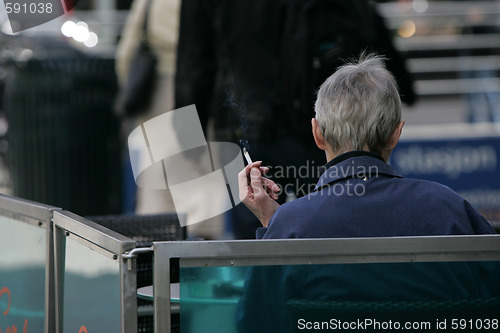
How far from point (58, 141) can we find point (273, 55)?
103 inches

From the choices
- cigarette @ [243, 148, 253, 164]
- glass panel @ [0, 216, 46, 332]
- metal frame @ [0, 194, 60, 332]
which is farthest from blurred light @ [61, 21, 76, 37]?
cigarette @ [243, 148, 253, 164]

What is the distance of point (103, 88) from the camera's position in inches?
266

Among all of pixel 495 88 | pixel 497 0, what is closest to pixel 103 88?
pixel 495 88

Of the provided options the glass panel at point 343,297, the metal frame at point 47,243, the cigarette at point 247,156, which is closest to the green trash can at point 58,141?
the metal frame at point 47,243

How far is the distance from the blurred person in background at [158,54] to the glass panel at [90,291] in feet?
9.96

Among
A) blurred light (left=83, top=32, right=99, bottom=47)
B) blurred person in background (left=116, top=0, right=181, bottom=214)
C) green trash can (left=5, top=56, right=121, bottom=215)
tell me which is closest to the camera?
blurred person in background (left=116, top=0, right=181, bottom=214)

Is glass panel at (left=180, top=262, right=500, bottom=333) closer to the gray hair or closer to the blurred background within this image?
the gray hair

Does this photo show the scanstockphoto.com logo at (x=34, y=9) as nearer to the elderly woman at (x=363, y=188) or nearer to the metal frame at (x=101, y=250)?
the metal frame at (x=101, y=250)

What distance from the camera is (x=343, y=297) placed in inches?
79.4

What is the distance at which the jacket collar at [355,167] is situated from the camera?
2264 mm

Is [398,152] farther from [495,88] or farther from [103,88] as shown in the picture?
[495,88]

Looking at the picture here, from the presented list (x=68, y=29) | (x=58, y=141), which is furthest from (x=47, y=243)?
(x=68, y=29)

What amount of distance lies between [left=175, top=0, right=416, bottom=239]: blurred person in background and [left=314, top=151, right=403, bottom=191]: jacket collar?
1967mm

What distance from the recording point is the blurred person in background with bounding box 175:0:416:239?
4.38m
